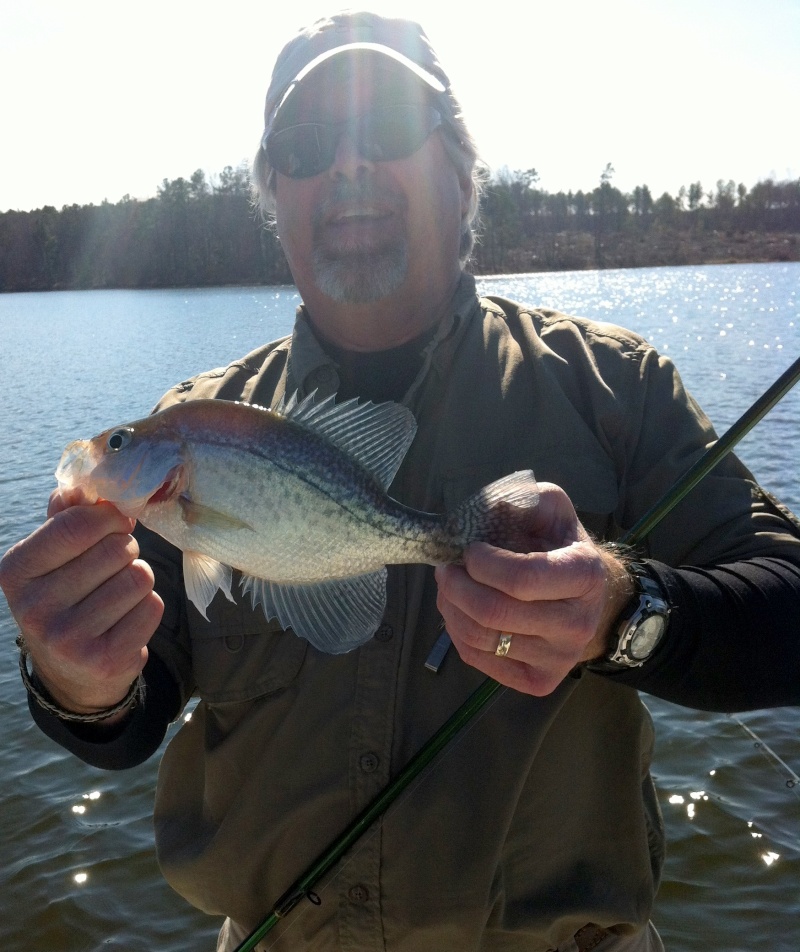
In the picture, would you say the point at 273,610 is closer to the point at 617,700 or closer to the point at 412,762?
the point at 412,762

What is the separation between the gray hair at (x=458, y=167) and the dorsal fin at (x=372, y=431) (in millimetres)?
1417

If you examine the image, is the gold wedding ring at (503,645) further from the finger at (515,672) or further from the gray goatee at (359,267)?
the gray goatee at (359,267)

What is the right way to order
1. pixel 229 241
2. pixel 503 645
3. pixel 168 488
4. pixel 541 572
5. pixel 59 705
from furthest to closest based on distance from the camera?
pixel 229 241, pixel 59 705, pixel 168 488, pixel 503 645, pixel 541 572

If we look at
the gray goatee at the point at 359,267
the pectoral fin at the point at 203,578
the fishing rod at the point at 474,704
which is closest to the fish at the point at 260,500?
the pectoral fin at the point at 203,578

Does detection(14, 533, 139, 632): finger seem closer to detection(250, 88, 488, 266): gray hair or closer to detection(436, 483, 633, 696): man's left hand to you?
detection(436, 483, 633, 696): man's left hand

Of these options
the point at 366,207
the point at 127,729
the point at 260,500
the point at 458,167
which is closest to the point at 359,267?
the point at 366,207

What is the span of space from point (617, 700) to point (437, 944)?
2.99ft

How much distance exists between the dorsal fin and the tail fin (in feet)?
1.09

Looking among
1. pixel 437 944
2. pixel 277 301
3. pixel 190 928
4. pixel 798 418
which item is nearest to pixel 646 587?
pixel 437 944

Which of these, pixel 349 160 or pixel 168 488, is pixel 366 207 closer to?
pixel 349 160

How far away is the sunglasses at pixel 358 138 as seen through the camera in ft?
10.3

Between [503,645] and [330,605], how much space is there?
557mm

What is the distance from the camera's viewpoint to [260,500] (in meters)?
2.14

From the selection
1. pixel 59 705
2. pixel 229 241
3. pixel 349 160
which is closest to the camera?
pixel 59 705
